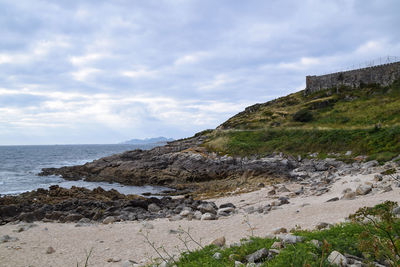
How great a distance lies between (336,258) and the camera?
18.2 ft

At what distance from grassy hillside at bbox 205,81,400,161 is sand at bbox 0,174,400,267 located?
16347 mm

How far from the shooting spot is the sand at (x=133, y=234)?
34.0 ft

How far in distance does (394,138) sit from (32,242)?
103 feet

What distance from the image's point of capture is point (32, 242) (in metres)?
12.4

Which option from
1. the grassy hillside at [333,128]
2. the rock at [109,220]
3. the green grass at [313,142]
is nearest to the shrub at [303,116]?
the grassy hillside at [333,128]

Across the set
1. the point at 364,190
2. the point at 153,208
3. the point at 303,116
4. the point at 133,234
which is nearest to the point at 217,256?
the point at 133,234

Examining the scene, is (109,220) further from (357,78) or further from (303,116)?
(357,78)

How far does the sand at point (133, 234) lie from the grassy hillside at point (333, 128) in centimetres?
1635

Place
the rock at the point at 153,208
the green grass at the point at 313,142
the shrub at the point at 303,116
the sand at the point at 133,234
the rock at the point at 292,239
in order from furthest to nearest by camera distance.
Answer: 1. the shrub at the point at 303,116
2. the green grass at the point at 313,142
3. the rock at the point at 153,208
4. the sand at the point at 133,234
5. the rock at the point at 292,239

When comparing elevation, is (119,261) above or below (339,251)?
below

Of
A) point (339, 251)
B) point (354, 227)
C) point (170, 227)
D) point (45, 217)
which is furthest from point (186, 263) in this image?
point (45, 217)

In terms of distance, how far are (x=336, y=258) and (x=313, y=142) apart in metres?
33.1

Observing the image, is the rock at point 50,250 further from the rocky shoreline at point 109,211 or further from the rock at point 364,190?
the rock at point 364,190

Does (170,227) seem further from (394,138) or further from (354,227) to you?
(394,138)
